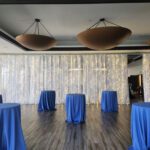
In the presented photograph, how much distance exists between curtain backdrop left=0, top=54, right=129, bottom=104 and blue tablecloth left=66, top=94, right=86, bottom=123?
5.31 meters

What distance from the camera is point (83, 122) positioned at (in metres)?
6.35

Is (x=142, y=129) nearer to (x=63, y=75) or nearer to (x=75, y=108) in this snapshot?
(x=75, y=108)

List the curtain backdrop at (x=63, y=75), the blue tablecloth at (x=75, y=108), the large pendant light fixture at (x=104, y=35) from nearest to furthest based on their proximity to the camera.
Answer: the large pendant light fixture at (x=104, y=35)
the blue tablecloth at (x=75, y=108)
the curtain backdrop at (x=63, y=75)

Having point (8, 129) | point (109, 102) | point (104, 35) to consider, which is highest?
point (104, 35)

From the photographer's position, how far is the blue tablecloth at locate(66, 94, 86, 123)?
252 inches

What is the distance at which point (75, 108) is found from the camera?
6.51 m

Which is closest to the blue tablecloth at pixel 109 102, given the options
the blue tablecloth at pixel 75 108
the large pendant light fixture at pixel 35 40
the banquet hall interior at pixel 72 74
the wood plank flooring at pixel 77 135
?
the banquet hall interior at pixel 72 74

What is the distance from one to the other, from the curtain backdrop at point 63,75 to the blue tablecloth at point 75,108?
5.31m

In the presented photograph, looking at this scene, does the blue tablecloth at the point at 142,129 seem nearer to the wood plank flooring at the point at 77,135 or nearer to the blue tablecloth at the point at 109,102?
the wood plank flooring at the point at 77,135

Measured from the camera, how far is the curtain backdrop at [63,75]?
1179 centimetres

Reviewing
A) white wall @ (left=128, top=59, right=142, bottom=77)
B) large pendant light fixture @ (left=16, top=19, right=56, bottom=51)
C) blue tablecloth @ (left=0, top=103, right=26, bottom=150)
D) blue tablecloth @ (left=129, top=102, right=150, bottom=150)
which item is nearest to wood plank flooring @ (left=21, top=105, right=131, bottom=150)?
blue tablecloth @ (left=129, top=102, right=150, bottom=150)

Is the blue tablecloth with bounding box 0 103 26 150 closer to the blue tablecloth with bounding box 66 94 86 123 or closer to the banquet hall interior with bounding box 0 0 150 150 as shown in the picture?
the banquet hall interior with bounding box 0 0 150 150

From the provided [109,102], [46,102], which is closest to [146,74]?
[109,102]

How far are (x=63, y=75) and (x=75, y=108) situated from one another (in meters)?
5.54
